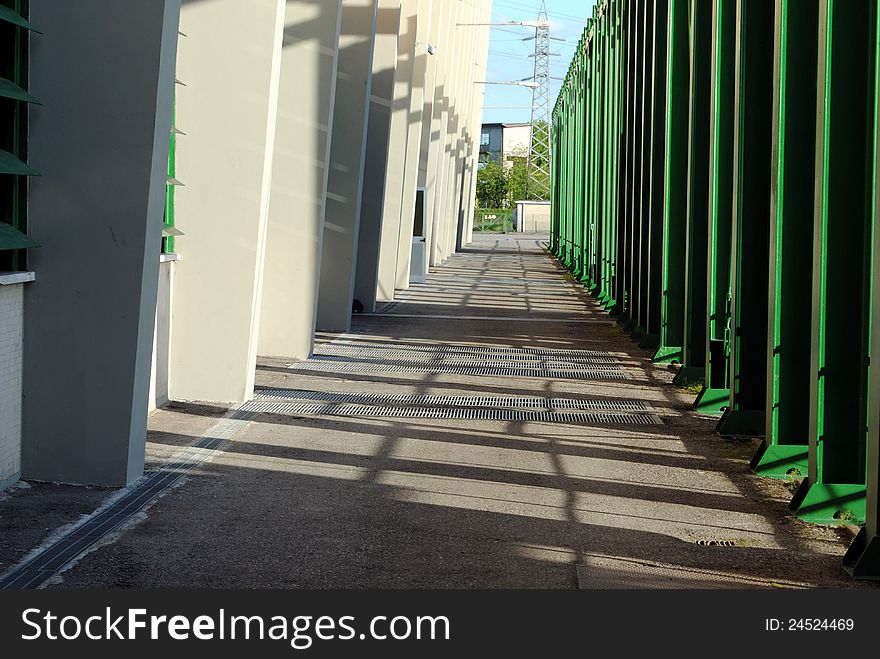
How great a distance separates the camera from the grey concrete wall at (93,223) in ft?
20.4

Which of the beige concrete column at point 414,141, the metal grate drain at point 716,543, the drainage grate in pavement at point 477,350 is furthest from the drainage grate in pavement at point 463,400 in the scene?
the beige concrete column at point 414,141

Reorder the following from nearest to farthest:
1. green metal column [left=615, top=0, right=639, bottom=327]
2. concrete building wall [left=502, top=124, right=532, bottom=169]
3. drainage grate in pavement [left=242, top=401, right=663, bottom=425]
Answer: drainage grate in pavement [left=242, top=401, right=663, bottom=425] → green metal column [left=615, top=0, right=639, bottom=327] → concrete building wall [left=502, top=124, right=532, bottom=169]

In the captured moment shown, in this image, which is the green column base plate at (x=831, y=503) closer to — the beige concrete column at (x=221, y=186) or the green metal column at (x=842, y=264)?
the green metal column at (x=842, y=264)

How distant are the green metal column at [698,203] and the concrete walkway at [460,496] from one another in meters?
0.42

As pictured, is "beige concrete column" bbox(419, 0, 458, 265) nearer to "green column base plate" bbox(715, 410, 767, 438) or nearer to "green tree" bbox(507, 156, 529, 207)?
"green column base plate" bbox(715, 410, 767, 438)

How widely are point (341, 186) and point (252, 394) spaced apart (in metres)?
5.66

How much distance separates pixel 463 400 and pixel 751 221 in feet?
10.2

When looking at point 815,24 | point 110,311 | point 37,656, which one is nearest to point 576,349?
point 815,24

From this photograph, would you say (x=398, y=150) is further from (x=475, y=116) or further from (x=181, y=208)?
(x=475, y=116)

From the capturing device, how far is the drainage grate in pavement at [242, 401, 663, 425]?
30.5 feet

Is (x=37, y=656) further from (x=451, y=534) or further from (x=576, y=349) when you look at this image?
(x=576, y=349)

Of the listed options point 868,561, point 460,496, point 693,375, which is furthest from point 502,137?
point 868,561

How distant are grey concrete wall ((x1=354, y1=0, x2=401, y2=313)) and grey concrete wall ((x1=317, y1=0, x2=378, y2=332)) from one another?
2.75 meters

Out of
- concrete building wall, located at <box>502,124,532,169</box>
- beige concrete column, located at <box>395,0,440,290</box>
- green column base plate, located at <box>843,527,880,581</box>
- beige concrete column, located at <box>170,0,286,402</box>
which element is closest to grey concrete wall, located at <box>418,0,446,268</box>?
beige concrete column, located at <box>395,0,440,290</box>
